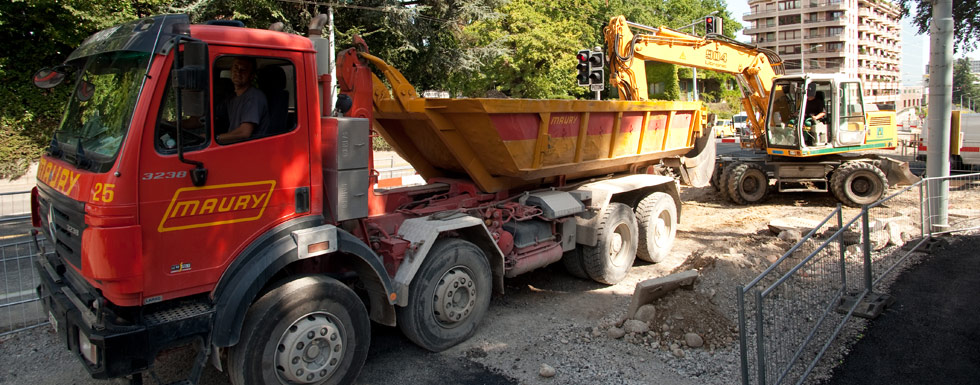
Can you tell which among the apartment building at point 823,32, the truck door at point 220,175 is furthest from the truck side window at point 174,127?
the apartment building at point 823,32

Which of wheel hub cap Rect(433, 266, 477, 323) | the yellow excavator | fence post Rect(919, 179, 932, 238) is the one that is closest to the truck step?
wheel hub cap Rect(433, 266, 477, 323)

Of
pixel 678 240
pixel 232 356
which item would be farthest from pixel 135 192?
pixel 678 240

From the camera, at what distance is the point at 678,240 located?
32.5 ft

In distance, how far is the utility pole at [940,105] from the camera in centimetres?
864

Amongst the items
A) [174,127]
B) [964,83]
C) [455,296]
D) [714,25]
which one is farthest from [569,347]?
[964,83]

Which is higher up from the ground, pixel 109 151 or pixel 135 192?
pixel 109 151

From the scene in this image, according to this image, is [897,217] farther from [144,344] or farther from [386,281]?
[144,344]

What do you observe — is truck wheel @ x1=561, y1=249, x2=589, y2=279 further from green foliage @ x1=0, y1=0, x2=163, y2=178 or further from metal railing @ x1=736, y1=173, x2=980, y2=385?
green foliage @ x1=0, y1=0, x2=163, y2=178

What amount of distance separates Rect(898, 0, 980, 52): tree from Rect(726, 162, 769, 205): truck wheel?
45.1 feet

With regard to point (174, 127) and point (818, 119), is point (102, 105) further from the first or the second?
point (818, 119)

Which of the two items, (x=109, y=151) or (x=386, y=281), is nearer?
(x=109, y=151)

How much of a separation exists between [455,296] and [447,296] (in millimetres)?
110

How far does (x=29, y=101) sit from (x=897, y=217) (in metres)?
21.9

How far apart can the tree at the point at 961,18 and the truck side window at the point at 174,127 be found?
25104 millimetres
